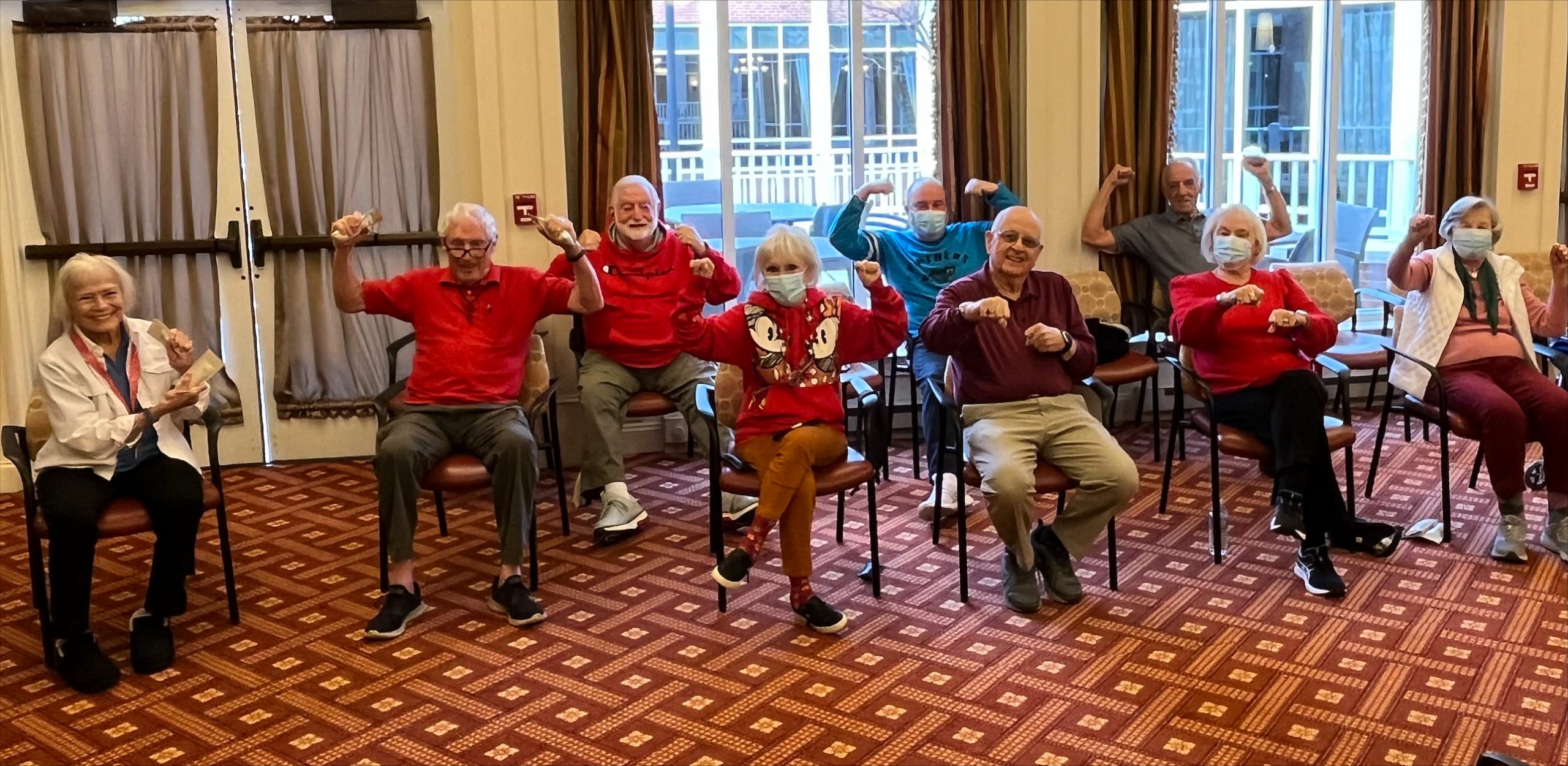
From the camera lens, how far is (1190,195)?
6004mm

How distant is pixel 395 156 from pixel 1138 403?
11.2 feet

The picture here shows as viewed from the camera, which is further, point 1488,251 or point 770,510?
point 1488,251

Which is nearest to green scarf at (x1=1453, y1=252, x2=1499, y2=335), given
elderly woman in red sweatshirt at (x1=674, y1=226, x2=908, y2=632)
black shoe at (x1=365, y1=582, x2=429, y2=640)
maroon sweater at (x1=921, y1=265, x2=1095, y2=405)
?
maroon sweater at (x1=921, y1=265, x2=1095, y2=405)

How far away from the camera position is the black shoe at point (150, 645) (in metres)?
3.78

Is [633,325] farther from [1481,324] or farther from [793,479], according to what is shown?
[1481,324]

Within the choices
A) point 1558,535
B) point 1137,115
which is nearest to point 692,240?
point 1137,115

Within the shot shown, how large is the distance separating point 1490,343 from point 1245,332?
3.09 feet

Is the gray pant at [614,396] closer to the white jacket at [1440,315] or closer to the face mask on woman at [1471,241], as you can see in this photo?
the white jacket at [1440,315]

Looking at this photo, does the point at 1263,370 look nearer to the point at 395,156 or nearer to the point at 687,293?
the point at 687,293

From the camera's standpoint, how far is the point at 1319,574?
4234 millimetres

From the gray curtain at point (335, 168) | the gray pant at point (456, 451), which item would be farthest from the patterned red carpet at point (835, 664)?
the gray curtain at point (335, 168)

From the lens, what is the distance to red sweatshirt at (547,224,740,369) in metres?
5.16

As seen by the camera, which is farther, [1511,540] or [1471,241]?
[1471,241]

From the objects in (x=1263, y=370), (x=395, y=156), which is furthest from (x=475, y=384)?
(x=1263, y=370)
